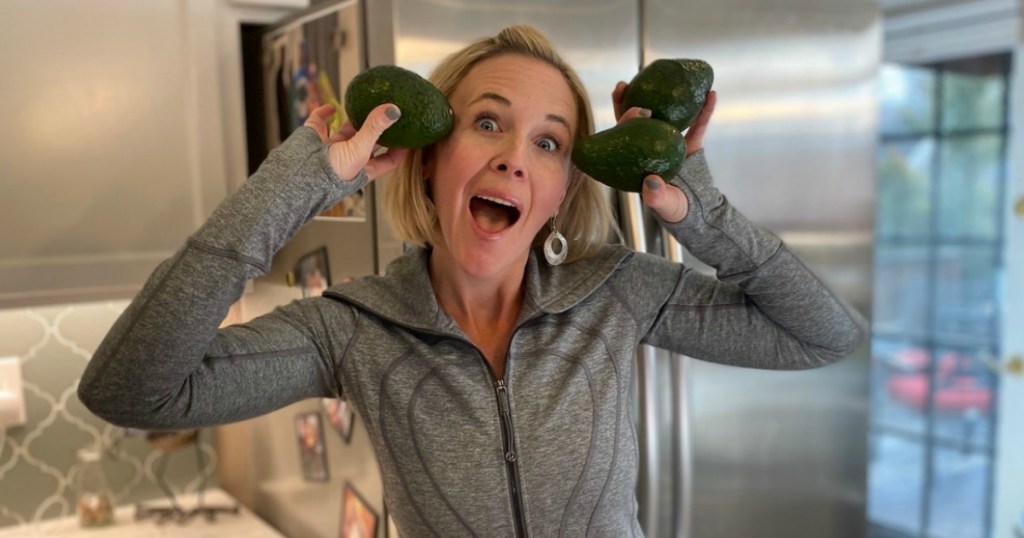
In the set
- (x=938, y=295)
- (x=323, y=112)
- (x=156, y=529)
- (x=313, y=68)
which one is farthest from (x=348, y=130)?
(x=938, y=295)

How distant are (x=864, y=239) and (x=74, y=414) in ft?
5.60

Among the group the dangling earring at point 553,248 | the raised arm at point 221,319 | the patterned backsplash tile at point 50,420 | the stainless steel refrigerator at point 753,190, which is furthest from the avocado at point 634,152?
the patterned backsplash tile at point 50,420

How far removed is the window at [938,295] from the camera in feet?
7.98

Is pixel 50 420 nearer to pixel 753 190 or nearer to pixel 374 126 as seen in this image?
pixel 374 126

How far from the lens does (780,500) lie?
1.71m

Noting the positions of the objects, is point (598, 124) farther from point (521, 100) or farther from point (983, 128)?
point (983, 128)

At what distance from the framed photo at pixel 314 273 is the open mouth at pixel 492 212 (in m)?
0.48

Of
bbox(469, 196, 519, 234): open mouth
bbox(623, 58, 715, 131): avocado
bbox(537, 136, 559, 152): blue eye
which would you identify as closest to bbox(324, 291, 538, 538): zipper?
bbox(469, 196, 519, 234): open mouth

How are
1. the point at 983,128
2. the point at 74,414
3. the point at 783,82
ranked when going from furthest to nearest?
the point at 983,128 → the point at 74,414 → the point at 783,82

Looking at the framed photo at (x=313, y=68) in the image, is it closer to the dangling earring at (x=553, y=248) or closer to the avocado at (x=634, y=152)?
the dangling earring at (x=553, y=248)

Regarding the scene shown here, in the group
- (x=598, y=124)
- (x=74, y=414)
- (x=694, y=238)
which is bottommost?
(x=74, y=414)

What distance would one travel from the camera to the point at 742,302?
1.08 meters

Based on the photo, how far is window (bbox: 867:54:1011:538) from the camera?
7.98ft

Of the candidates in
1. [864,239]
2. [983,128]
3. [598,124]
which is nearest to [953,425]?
[983,128]
